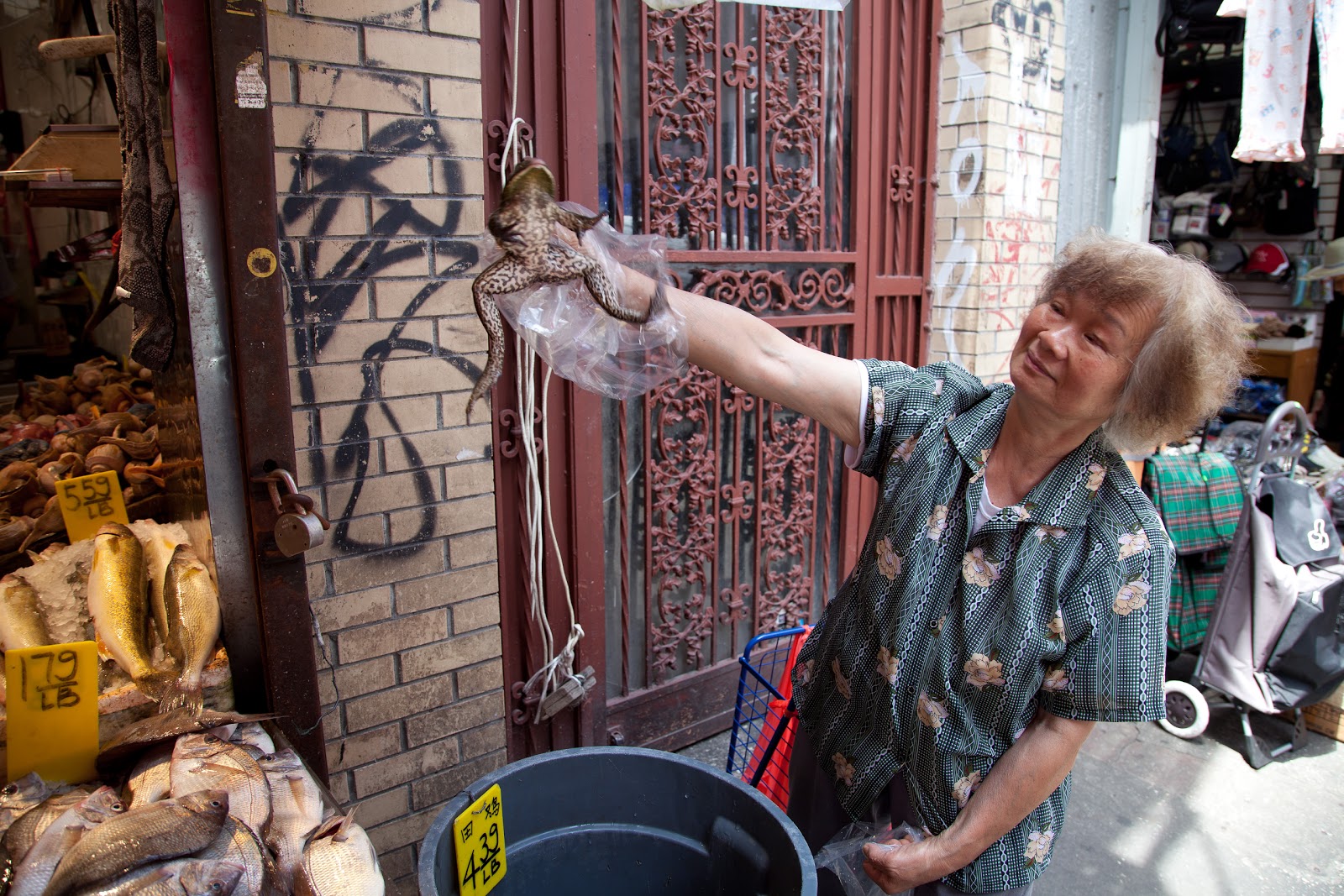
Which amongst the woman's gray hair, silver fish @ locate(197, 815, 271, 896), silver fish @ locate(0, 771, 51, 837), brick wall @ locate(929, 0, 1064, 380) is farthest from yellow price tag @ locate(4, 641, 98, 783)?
brick wall @ locate(929, 0, 1064, 380)

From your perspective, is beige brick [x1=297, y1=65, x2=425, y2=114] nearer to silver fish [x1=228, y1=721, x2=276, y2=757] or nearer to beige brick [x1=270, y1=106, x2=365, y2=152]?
beige brick [x1=270, y1=106, x2=365, y2=152]

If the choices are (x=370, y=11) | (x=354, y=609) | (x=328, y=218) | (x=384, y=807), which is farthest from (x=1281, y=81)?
(x=384, y=807)

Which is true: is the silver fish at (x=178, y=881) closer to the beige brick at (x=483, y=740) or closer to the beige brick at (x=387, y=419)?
the beige brick at (x=387, y=419)

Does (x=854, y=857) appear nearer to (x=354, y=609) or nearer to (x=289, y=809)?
(x=289, y=809)

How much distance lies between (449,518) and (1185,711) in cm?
350

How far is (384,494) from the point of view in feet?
7.96

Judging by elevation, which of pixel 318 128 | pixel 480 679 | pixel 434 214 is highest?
pixel 318 128

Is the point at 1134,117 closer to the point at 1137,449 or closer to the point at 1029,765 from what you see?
the point at 1137,449

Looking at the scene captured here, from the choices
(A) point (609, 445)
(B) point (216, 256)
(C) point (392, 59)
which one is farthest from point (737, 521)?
(B) point (216, 256)

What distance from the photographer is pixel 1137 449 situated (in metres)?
1.73

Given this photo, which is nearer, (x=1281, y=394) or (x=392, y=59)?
(x=392, y=59)

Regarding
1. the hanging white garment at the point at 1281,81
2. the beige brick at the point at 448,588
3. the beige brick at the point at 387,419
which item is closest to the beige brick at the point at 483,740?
the beige brick at the point at 448,588

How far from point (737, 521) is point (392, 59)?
2.10 m

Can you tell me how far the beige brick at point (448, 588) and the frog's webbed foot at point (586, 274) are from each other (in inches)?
60.5
